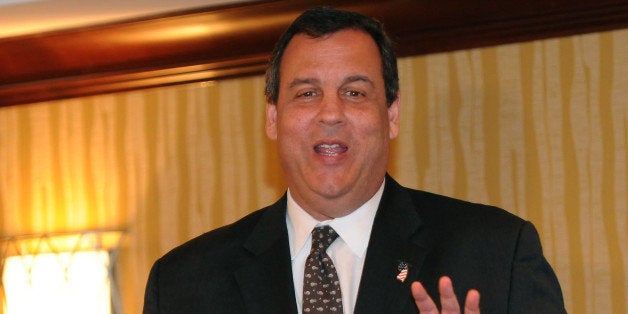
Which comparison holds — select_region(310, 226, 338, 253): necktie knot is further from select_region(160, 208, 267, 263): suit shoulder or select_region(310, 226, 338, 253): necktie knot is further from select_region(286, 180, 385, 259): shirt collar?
select_region(160, 208, 267, 263): suit shoulder

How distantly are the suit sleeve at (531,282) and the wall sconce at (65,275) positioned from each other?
162 cm

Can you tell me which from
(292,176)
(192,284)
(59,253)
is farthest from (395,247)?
(59,253)

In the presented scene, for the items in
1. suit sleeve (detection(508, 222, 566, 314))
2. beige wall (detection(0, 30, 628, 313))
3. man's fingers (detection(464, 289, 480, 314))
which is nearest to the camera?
man's fingers (detection(464, 289, 480, 314))

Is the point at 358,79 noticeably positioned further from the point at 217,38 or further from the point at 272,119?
the point at 217,38

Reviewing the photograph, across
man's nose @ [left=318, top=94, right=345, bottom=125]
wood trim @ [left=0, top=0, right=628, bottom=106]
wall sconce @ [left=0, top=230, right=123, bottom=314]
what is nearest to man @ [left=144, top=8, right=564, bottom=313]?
man's nose @ [left=318, top=94, right=345, bottom=125]

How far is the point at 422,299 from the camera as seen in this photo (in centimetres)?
211

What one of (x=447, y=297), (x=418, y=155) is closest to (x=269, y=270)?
(x=447, y=297)

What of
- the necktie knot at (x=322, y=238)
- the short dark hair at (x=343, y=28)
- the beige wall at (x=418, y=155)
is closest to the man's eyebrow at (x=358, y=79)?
the short dark hair at (x=343, y=28)

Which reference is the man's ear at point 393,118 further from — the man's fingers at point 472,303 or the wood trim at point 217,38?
the man's fingers at point 472,303

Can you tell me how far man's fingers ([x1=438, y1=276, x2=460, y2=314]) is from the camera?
6.84 feet

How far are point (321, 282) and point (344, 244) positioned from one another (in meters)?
0.14

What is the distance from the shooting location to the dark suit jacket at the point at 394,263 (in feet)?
7.95

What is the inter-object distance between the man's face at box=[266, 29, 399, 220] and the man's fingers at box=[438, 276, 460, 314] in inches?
21.7

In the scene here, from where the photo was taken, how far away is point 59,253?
3.63 meters
